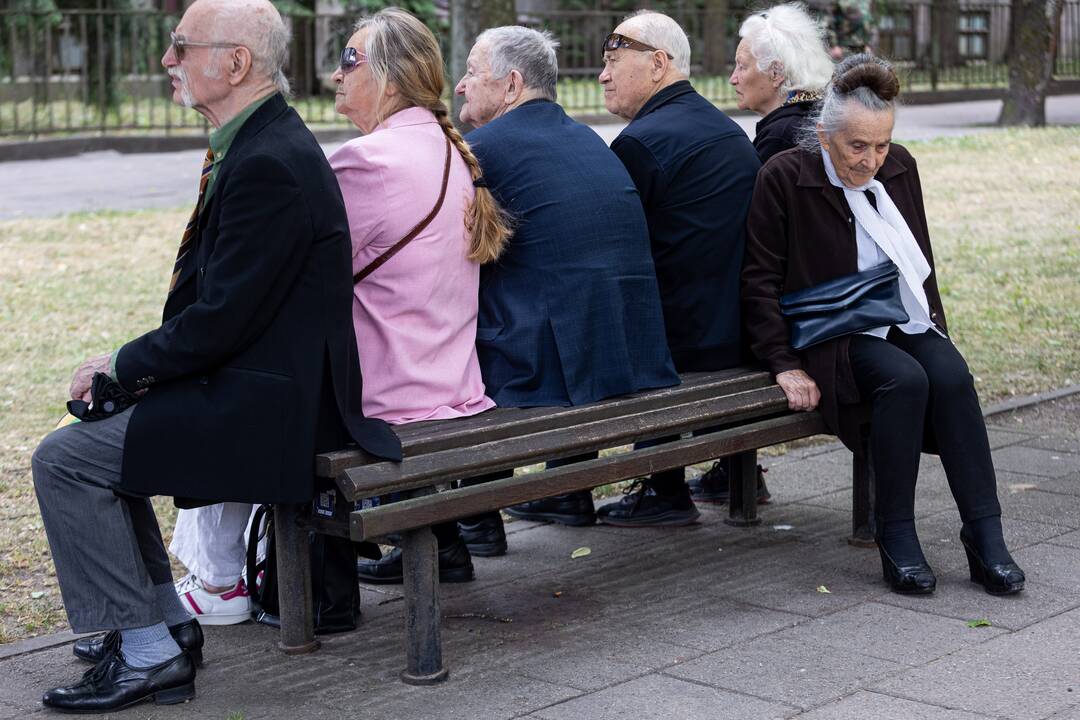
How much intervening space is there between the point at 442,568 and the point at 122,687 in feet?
4.23

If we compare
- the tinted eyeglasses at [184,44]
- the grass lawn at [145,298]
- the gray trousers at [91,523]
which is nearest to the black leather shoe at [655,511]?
the grass lawn at [145,298]

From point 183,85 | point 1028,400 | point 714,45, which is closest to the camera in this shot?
point 183,85

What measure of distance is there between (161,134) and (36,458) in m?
16.1

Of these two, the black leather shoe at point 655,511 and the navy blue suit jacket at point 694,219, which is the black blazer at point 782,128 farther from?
the black leather shoe at point 655,511

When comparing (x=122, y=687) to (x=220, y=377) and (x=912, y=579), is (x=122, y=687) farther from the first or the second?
(x=912, y=579)

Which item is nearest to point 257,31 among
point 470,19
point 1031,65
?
point 470,19

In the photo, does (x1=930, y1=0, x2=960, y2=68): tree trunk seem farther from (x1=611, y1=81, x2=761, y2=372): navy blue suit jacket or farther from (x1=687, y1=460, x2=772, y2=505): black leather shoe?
(x1=611, y1=81, x2=761, y2=372): navy blue suit jacket

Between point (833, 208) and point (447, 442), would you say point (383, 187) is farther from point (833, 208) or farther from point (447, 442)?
point (833, 208)

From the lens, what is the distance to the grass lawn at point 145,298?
582cm

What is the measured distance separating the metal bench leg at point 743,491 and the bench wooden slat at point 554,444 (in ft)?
1.47

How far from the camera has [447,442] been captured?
406 cm

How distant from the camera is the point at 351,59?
4328mm

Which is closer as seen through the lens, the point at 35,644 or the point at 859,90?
the point at 35,644

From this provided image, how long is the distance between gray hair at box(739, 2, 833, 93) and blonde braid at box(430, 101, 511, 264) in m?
1.52
